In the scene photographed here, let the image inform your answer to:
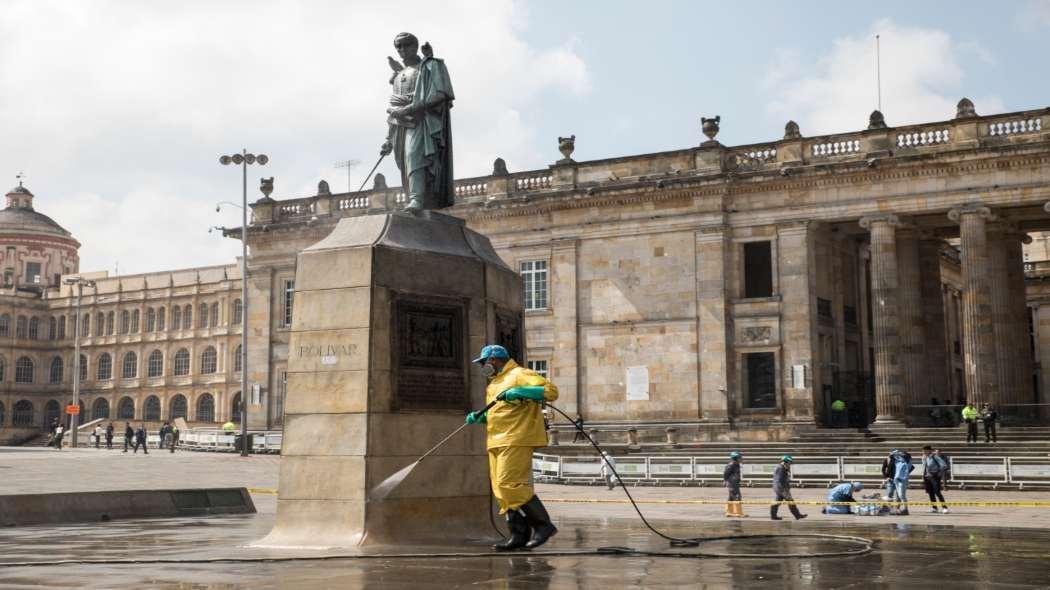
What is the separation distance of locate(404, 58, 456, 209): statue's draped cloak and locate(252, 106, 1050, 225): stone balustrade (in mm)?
21974

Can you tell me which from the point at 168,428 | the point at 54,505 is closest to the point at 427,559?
the point at 54,505

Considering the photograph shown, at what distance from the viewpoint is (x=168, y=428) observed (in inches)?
2140

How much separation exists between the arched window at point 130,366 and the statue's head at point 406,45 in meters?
86.1

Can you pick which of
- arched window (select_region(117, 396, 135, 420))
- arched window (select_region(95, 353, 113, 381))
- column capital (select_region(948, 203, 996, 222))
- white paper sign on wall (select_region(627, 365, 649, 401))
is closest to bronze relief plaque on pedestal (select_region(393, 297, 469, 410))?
white paper sign on wall (select_region(627, 365, 649, 401))

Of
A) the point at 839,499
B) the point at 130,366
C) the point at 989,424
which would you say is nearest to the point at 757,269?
the point at 989,424

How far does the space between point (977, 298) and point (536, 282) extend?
52.3 feet

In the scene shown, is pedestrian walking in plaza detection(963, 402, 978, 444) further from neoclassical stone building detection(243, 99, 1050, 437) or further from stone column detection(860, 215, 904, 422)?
stone column detection(860, 215, 904, 422)

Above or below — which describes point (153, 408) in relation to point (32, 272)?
below

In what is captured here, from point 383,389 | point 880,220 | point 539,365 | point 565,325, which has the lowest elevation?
point 383,389

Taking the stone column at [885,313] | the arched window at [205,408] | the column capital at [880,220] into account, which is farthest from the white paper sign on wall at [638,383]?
the arched window at [205,408]

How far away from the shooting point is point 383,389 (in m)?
10.4

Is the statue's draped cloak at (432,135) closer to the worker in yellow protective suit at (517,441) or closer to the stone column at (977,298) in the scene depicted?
the worker in yellow protective suit at (517,441)

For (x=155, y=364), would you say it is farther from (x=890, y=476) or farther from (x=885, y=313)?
(x=890, y=476)

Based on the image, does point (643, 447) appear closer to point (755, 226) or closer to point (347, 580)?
point (755, 226)
